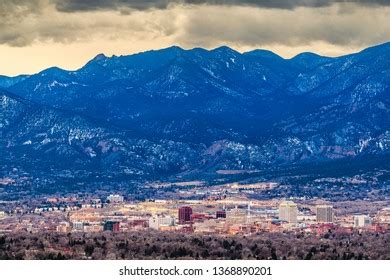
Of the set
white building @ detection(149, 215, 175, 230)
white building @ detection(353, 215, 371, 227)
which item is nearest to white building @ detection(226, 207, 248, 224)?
white building @ detection(149, 215, 175, 230)

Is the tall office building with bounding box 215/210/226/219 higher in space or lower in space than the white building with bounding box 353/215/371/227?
higher

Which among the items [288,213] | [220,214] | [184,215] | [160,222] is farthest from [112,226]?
[220,214]

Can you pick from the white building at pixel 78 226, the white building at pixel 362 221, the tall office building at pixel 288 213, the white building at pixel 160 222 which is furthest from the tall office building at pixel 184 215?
the white building at pixel 362 221

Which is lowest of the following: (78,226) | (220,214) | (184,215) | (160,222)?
(78,226)

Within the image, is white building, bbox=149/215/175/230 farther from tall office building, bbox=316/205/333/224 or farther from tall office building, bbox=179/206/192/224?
tall office building, bbox=316/205/333/224

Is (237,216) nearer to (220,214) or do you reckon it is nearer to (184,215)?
(220,214)

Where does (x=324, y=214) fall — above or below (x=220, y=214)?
below

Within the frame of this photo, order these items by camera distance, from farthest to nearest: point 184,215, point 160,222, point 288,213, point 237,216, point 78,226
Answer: point 237,216, point 288,213, point 184,215, point 160,222, point 78,226

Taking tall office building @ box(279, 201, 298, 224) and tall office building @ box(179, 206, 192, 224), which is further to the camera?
tall office building @ box(279, 201, 298, 224)
